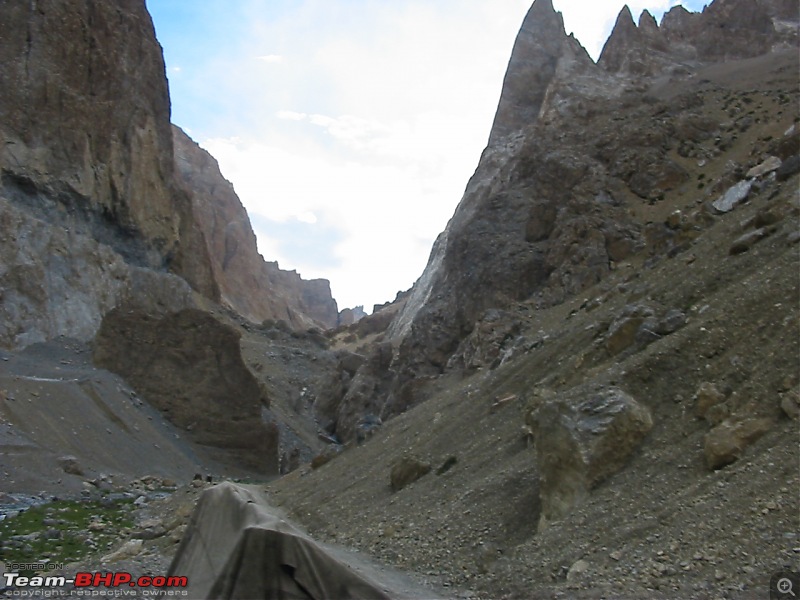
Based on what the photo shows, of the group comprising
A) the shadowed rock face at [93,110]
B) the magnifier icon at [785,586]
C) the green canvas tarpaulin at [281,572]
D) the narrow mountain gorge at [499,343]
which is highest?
the shadowed rock face at [93,110]

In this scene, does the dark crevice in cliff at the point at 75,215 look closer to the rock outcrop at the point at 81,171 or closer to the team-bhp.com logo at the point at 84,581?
the rock outcrop at the point at 81,171

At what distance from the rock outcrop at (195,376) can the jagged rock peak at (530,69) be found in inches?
1283

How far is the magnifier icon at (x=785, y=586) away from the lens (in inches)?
293

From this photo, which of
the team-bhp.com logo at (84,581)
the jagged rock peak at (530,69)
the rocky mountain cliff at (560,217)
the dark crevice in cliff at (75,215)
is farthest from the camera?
the jagged rock peak at (530,69)

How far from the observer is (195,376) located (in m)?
39.3

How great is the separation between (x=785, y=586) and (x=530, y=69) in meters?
61.5

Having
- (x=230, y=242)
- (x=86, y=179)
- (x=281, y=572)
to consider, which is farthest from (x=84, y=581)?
(x=230, y=242)

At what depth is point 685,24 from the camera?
66.1 meters

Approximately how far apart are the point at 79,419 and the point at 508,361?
18293 mm

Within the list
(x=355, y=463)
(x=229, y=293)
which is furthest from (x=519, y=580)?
(x=229, y=293)

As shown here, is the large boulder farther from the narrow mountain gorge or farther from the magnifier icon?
the magnifier icon

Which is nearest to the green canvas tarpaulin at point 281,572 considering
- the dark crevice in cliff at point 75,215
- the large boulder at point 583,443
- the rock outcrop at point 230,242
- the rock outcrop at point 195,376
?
the large boulder at point 583,443

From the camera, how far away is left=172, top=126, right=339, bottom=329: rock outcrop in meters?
111

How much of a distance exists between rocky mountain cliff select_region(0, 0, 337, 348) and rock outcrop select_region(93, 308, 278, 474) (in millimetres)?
4420
